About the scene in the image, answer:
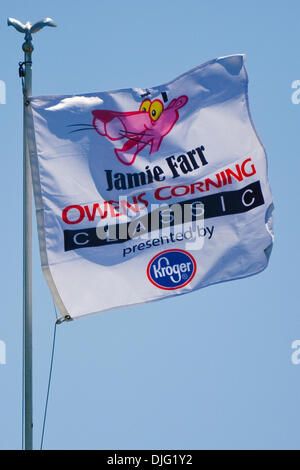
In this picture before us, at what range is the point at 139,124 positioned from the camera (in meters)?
24.1

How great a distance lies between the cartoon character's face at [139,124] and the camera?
78.5 ft

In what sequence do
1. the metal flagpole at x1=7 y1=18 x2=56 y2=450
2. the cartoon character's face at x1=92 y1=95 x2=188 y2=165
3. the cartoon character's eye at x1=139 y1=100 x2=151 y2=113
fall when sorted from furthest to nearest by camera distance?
the cartoon character's eye at x1=139 y1=100 x2=151 y2=113 → the cartoon character's face at x1=92 y1=95 x2=188 y2=165 → the metal flagpole at x1=7 y1=18 x2=56 y2=450

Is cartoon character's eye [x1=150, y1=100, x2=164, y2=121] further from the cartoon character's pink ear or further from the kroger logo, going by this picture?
the kroger logo

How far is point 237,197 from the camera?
2389 cm

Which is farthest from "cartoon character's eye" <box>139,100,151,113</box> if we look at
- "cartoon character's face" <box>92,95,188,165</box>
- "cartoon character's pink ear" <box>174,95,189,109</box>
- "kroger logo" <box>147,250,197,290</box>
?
"kroger logo" <box>147,250,197,290</box>

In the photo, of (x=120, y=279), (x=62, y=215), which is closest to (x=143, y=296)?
(x=120, y=279)

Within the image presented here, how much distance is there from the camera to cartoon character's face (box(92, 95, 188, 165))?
23.9 m

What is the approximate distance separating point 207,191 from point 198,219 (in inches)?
24.4

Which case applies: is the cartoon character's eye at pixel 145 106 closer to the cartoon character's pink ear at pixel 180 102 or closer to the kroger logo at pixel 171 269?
the cartoon character's pink ear at pixel 180 102

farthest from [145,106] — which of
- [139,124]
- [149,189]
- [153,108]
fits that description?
[149,189]

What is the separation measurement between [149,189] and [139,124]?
A: 129 cm

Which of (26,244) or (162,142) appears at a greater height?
(162,142)
